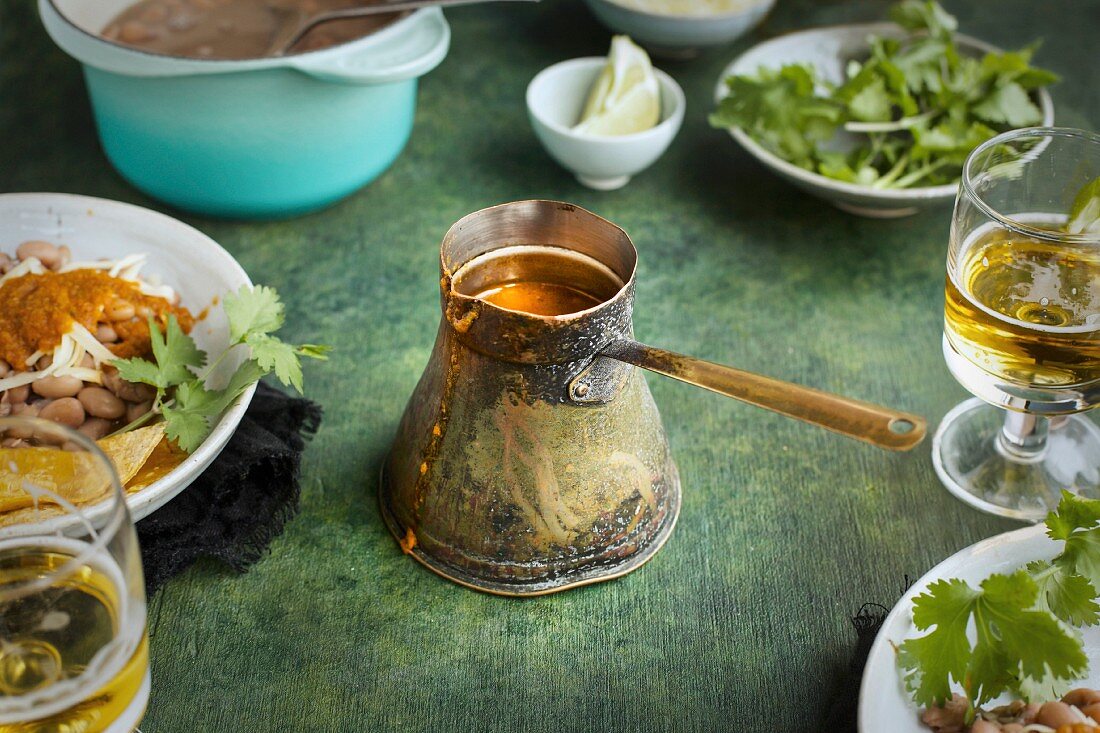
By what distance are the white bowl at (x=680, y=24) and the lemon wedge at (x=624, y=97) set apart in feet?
0.42

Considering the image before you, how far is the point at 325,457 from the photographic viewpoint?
3.80 feet

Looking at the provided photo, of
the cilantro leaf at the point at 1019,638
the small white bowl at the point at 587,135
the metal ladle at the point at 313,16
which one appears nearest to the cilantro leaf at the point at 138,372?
the metal ladle at the point at 313,16

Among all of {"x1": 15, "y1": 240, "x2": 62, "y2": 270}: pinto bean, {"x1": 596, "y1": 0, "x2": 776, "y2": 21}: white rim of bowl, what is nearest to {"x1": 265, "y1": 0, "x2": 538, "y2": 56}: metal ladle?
{"x1": 596, "y1": 0, "x2": 776, "y2": 21}: white rim of bowl

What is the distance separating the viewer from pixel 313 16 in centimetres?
147

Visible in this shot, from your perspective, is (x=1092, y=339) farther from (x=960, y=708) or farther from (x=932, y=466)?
(x=960, y=708)

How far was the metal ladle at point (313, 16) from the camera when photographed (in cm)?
A: 141

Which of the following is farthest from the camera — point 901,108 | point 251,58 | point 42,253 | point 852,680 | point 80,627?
point 901,108

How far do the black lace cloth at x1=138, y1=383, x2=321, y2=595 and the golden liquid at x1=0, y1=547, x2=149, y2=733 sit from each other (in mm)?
276

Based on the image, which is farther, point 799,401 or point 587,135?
point 587,135

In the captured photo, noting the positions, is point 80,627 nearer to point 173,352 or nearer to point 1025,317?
point 173,352

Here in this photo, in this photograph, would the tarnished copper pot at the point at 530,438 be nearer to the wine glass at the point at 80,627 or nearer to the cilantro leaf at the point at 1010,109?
the wine glass at the point at 80,627

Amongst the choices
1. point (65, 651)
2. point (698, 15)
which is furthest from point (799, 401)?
point (698, 15)

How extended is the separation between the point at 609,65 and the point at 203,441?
0.85 metres

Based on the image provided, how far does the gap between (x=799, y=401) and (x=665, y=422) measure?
1.38 feet
